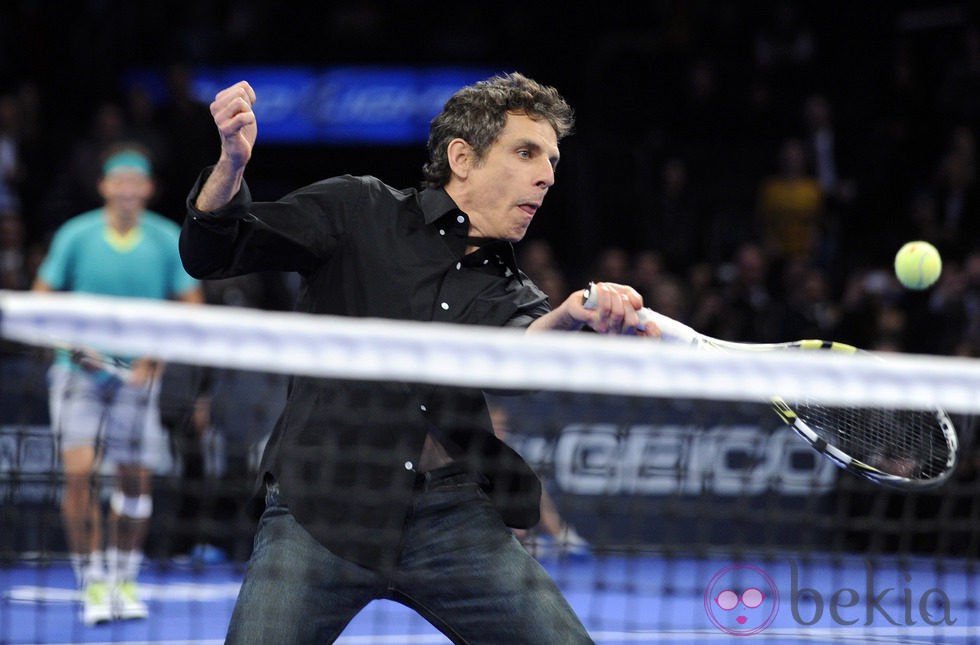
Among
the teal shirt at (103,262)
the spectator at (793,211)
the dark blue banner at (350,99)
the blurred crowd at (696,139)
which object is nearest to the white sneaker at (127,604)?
the teal shirt at (103,262)

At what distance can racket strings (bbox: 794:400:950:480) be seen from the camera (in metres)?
4.01

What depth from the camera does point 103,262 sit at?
276 inches

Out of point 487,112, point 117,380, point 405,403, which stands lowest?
point 405,403

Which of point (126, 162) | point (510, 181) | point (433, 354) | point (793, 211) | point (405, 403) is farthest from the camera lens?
point (793, 211)

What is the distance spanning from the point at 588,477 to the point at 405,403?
6.28m

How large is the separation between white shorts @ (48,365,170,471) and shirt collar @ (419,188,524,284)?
3.09 metres

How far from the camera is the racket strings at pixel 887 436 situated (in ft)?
13.1

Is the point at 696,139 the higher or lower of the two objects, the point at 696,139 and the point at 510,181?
the higher

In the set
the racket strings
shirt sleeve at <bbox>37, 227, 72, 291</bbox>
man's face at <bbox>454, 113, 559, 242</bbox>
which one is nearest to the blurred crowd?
shirt sleeve at <bbox>37, 227, 72, 291</bbox>

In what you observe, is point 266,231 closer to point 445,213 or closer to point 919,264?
point 445,213

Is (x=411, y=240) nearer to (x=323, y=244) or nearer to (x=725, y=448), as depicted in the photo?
(x=323, y=244)

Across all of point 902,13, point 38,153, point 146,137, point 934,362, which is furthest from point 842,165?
point 934,362

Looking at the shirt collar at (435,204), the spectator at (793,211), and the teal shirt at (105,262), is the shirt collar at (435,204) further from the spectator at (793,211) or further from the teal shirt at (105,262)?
the spectator at (793,211)

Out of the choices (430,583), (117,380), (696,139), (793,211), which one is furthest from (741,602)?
(696,139)
